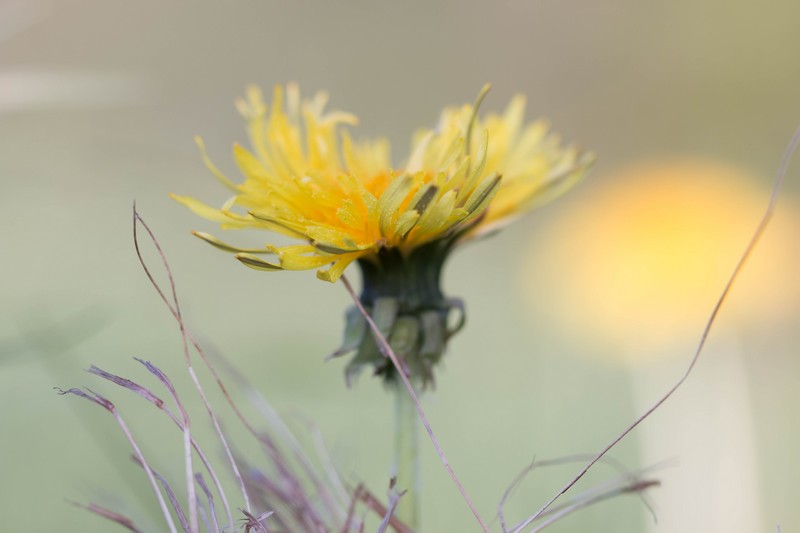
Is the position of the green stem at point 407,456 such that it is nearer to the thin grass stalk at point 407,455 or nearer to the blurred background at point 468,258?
the thin grass stalk at point 407,455

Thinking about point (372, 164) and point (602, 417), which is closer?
point (372, 164)

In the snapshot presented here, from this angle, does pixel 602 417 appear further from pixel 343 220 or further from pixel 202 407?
pixel 343 220

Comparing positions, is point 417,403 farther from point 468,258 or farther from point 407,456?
point 468,258

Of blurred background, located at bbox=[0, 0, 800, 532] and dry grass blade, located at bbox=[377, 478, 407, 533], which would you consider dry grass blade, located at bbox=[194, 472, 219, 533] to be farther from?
blurred background, located at bbox=[0, 0, 800, 532]

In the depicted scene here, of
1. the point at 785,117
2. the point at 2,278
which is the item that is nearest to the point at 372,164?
the point at 2,278

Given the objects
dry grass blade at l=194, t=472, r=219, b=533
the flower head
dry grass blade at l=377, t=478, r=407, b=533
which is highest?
the flower head

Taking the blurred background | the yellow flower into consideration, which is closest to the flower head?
the yellow flower
